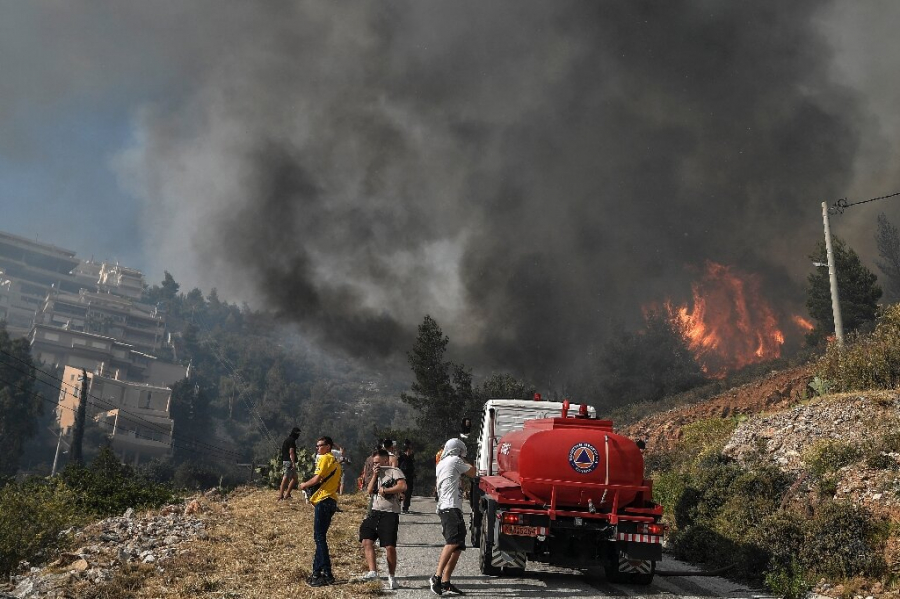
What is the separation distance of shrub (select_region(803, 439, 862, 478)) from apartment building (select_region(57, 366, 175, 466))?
94528mm

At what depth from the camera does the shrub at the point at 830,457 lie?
12.2 m

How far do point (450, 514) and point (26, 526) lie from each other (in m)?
9.66

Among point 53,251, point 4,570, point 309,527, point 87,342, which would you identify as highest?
point 53,251

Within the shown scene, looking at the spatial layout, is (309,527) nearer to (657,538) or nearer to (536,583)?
(536,583)

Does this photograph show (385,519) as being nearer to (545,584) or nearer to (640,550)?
(545,584)

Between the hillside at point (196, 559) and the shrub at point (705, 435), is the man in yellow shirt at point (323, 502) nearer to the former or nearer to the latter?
the hillside at point (196, 559)

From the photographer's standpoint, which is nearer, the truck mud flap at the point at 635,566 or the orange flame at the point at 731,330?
the truck mud flap at the point at 635,566

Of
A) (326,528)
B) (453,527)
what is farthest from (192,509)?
(453,527)

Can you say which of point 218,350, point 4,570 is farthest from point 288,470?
point 218,350

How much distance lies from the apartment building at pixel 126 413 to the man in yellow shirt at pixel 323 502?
92.9 meters

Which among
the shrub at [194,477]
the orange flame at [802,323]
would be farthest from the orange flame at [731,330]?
the shrub at [194,477]

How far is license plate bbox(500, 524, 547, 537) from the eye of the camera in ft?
30.6

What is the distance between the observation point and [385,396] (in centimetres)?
19175

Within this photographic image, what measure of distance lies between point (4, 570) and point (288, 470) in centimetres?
742
